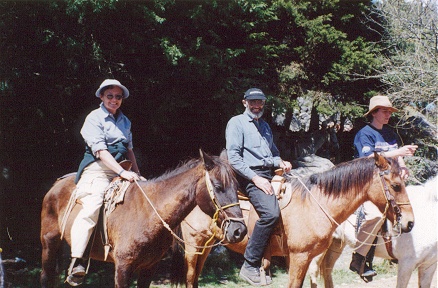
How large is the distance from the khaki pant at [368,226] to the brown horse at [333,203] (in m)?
0.92

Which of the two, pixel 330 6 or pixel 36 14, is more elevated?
pixel 330 6

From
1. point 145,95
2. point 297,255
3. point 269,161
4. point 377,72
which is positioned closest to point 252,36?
point 145,95

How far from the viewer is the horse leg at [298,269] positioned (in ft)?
15.0

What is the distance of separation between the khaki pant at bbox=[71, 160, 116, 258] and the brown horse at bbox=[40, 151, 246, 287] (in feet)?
0.67

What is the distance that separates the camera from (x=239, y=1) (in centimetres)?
912

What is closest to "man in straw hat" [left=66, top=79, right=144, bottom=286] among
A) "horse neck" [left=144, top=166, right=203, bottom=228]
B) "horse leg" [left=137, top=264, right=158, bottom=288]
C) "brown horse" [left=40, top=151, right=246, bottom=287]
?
"brown horse" [left=40, top=151, right=246, bottom=287]

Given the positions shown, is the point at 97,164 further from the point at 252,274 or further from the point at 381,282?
the point at 381,282

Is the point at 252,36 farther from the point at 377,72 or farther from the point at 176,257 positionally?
the point at 176,257

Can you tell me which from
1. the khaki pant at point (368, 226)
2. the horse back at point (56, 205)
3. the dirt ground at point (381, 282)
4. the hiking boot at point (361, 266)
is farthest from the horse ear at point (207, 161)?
the dirt ground at point (381, 282)

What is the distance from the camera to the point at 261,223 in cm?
466

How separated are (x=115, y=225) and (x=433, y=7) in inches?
420

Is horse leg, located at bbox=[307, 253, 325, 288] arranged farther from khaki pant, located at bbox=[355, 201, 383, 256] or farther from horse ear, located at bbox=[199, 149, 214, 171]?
horse ear, located at bbox=[199, 149, 214, 171]

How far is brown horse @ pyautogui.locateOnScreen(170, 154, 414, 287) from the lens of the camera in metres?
4.43

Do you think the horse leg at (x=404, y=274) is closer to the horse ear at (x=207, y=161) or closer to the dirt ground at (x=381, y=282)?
the dirt ground at (x=381, y=282)
